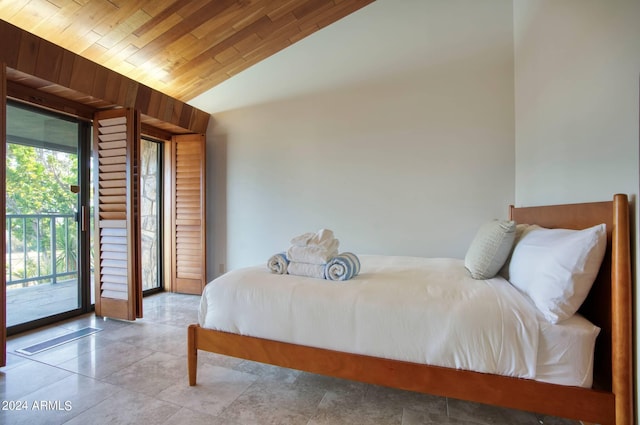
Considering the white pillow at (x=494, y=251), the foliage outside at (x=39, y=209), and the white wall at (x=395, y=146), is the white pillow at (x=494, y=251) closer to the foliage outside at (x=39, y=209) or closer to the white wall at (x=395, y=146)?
the white wall at (x=395, y=146)

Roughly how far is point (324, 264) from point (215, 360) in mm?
1109

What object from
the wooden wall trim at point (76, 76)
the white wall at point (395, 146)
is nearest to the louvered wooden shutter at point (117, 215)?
the wooden wall trim at point (76, 76)

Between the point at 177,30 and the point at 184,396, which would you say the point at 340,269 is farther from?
the point at 177,30

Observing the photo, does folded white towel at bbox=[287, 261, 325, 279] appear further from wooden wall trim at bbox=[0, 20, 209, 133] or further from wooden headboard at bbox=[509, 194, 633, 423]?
wooden wall trim at bbox=[0, 20, 209, 133]

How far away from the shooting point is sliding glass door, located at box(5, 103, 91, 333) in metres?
2.42

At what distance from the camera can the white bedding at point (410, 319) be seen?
1.11m

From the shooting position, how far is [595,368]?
1191 millimetres

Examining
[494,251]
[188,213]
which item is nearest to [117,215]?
[188,213]

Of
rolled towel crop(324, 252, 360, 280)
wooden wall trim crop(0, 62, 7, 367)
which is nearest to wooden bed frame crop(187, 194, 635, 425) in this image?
rolled towel crop(324, 252, 360, 280)

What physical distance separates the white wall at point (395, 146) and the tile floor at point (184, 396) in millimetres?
1484

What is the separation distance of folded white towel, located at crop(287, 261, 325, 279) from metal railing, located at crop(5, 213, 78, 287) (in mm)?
2528

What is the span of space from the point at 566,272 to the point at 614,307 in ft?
0.61

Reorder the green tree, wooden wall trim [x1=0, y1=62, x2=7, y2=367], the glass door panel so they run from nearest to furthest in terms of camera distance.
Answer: wooden wall trim [x1=0, y1=62, x2=7, y2=367] → the green tree → the glass door panel

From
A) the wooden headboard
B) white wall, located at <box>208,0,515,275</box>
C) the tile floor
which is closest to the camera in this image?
the wooden headboard
